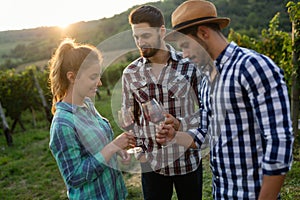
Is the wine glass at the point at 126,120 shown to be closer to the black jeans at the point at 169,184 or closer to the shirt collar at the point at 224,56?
the black jeans at the point at 169,184

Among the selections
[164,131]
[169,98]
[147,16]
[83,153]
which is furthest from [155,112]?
[147,16]

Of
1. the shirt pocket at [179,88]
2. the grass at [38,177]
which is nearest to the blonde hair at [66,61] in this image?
the shirt pocket at [179,88]

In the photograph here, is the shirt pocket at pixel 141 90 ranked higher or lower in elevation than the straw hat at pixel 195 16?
lower

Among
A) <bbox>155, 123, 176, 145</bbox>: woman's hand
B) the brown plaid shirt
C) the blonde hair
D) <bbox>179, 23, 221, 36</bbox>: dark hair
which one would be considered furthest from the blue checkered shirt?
the blonde hair

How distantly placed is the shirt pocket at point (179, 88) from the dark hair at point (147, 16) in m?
0.46

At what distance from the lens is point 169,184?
2.69m

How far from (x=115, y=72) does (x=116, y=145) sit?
21.0 metres

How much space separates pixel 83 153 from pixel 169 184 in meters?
1.00

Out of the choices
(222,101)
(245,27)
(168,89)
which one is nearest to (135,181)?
(168,89)

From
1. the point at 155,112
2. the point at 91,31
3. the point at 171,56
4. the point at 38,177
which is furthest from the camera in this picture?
the point at 91,31

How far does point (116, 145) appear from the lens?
6.51ft

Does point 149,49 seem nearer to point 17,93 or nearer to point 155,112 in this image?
point 155,112

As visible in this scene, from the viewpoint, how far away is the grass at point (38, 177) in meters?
4.53

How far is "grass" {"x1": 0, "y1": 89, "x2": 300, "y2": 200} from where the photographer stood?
4.53 metres
